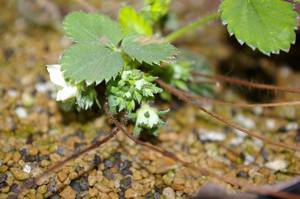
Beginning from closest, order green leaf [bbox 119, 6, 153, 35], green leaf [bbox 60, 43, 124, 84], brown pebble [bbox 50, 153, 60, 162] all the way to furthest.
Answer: green leaf [bbox 60, 43, 124, 84] < brown pebble [bbox 50, 153, 60, 162] < green leaf [bbox 119, 6, 153, 35]

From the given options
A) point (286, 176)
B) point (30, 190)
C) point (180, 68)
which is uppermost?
point (180, 68)

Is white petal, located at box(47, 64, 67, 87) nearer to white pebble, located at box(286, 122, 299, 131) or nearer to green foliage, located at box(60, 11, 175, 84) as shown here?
green foliage, located at box(60, 11, 175, 84)

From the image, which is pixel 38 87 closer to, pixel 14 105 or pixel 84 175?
pixel 14 105

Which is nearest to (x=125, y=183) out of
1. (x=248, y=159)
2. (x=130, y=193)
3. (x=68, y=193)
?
(x=130, y=193)

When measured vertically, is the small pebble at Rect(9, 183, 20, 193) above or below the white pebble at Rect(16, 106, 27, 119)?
below

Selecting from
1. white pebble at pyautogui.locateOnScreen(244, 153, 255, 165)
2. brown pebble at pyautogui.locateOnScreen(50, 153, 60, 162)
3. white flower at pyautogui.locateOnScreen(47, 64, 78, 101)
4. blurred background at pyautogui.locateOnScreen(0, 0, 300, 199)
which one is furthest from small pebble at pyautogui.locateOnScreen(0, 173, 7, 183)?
white pebble at pyautogui.locateOnScreen(244, 153, 255, 165)

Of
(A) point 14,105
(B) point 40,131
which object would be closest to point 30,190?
(B) point 40,131

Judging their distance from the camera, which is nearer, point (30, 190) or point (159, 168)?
point (30, 190)

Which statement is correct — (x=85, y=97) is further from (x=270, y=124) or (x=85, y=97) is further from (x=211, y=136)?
(x=270, y=124)
